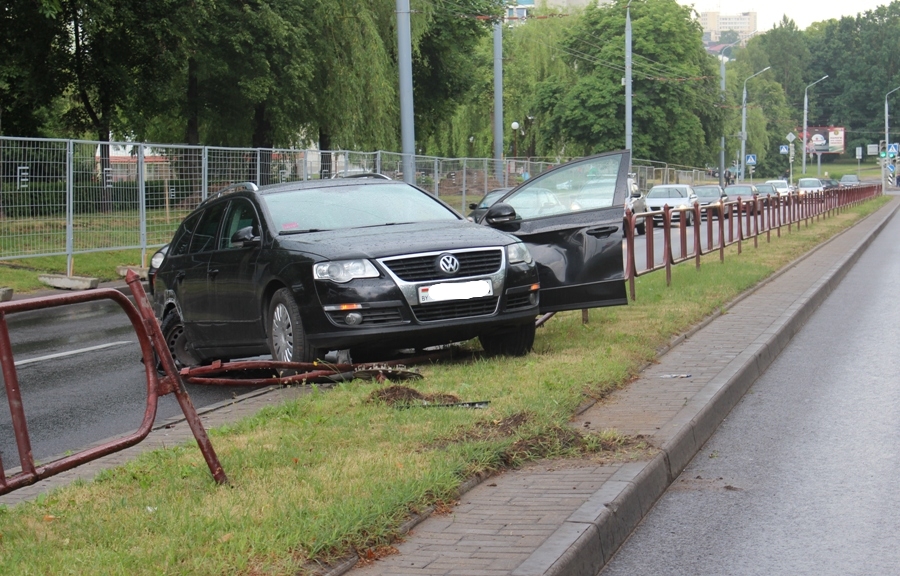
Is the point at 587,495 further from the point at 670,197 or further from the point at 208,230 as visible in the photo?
the point at 670,197

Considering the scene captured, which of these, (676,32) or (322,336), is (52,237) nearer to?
(322,336)

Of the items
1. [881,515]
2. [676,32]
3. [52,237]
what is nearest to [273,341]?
[881,515]

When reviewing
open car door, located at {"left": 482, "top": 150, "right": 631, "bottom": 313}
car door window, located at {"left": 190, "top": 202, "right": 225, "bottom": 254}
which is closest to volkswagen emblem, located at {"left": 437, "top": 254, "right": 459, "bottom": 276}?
open car door, located at {"left": 482, "top": 150, "right": 631, "bottom": 313}

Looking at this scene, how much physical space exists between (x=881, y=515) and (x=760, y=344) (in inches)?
183

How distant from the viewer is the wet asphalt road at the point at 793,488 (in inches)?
187

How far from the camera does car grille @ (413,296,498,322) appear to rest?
8.52 meters

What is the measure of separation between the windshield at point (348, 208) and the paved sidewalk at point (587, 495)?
228cm

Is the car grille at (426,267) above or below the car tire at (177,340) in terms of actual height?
above

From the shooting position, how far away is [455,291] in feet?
28.2

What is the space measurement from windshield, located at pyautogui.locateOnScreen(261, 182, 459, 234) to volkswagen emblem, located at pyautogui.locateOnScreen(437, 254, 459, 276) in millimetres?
1013

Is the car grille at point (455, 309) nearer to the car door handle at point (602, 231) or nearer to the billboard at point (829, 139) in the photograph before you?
the car door handle at point (602, 231)

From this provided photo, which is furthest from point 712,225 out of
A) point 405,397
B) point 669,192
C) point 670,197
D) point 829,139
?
point 829,139

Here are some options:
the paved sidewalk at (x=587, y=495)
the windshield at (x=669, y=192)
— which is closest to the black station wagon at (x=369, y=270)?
the paved sidewalk at (x=587, y=495)

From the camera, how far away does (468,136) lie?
215ft
